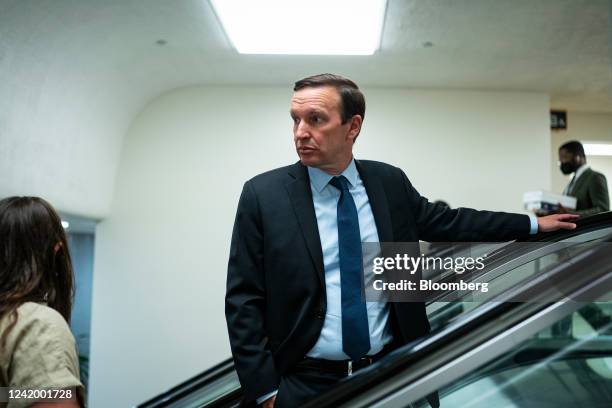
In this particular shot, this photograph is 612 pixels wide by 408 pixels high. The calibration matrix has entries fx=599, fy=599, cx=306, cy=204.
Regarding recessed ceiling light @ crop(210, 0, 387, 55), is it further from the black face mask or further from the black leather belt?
the black leather belt

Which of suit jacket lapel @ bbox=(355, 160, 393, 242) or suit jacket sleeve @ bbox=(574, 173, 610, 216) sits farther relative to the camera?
suit jacket sleeve @ bbox=(574, 173, 610, 216)

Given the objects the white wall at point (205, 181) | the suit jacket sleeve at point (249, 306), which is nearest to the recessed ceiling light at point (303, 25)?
the white wall at point (205, 181)

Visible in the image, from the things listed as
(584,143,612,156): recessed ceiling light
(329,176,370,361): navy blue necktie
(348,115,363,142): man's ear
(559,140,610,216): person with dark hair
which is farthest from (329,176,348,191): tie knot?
(584,143,612,156): recessed ceiling light

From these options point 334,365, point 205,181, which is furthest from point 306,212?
point 205,181

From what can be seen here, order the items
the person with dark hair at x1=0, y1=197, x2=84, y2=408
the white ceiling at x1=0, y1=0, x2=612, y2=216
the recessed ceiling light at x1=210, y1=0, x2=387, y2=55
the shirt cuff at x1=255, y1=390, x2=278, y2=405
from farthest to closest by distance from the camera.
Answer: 1. the recessed ceiling light at x1=210, y1=0, x2=387, y2=55
2. the white ceiling at x1=0, y1=0, x2=612, y2=216
3. the shirt cuff at x1=255, y1=390, x2=278, y2=405
4. the person with dark hair at x1=0, y1=197, x2=84, y2=408

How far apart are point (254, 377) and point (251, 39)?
10.8 feet

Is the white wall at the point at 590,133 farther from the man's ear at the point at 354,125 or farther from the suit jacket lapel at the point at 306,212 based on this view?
the suit jacket lapel at the point at 306,212

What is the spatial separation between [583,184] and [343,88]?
267cm

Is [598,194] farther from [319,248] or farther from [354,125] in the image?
[319,248]

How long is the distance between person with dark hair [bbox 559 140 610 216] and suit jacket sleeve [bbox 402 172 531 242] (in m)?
1.89

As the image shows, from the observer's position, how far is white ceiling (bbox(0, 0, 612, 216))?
140 inches

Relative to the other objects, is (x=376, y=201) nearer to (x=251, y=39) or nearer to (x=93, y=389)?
(x=251, y=39)

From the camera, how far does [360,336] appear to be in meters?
1.66

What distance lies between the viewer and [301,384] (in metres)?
1.65
